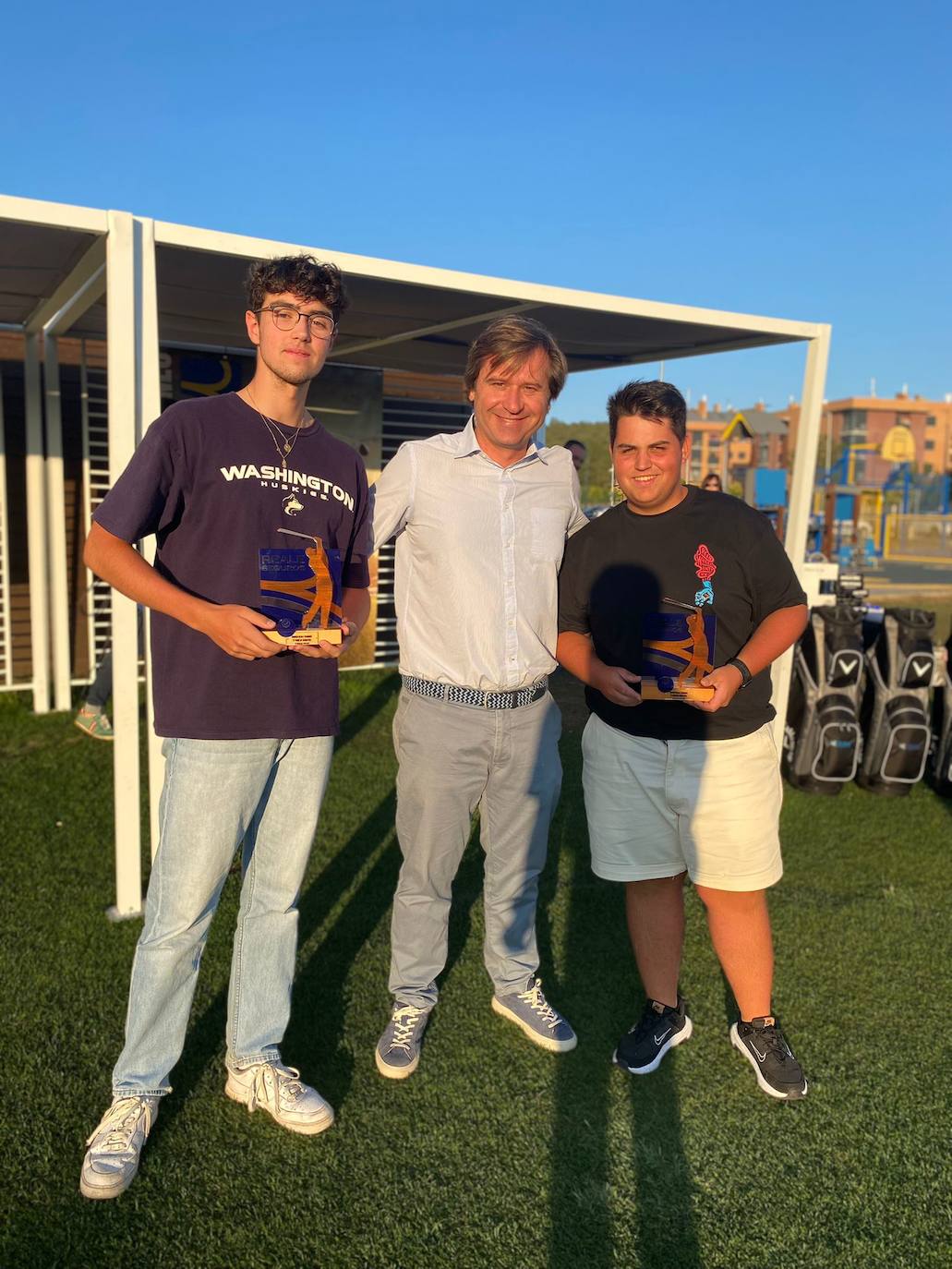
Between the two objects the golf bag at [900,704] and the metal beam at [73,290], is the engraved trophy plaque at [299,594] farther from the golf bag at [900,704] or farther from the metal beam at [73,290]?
the golf bag at [900,704]

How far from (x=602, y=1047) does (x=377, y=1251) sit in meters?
1.13

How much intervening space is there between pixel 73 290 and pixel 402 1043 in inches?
166

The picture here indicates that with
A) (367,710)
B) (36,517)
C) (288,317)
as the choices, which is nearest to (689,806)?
(288,317)

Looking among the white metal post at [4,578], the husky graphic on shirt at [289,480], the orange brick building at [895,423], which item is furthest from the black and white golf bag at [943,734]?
the orange brick building at [895,423]

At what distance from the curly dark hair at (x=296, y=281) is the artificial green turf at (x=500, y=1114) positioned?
7.13 ft

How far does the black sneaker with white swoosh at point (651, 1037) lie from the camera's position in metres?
3.02

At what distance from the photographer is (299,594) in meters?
2.25

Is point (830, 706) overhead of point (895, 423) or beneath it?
beneath

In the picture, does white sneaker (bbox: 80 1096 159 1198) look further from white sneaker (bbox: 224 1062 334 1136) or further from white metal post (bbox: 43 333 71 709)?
white metal post (bbox: 43 333 71 709)

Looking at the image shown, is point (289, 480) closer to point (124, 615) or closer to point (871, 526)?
point (124, 615)

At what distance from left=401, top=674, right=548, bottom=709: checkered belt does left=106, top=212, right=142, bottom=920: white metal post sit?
141 cm

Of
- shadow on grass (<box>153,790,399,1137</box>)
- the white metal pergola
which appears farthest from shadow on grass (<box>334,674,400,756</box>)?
the white metal pergola

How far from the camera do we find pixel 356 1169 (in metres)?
2.53

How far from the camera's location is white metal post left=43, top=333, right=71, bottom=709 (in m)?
7.11
